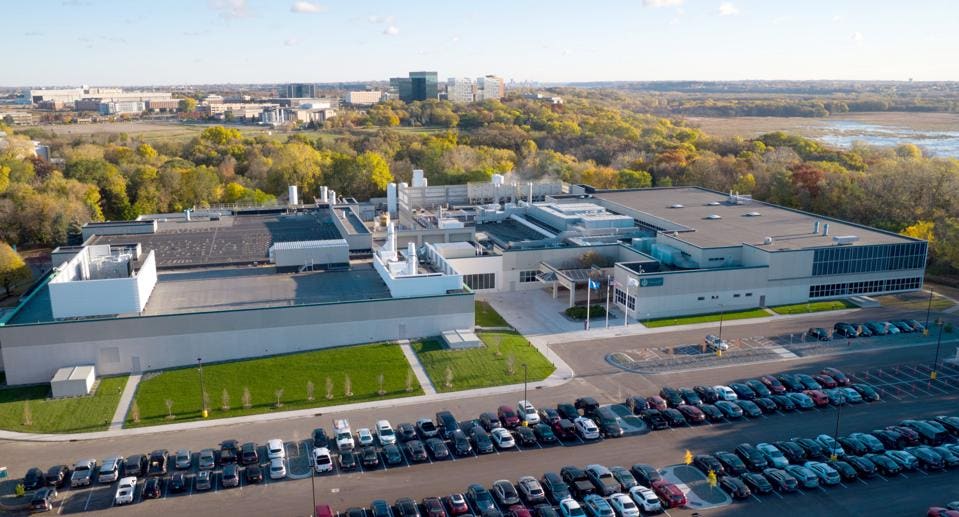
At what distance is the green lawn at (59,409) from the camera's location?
35.3 metres

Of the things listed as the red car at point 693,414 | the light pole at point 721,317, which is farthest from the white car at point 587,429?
the light pole at point 721,317

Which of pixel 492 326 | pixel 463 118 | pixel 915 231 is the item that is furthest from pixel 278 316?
pixel 463 118

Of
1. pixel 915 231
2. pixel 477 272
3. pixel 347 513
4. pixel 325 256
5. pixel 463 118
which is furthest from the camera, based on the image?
pixel 463 118

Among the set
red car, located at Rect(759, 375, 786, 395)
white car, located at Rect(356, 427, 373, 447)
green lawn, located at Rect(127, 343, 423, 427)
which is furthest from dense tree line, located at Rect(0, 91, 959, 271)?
white car, located at Rect(356, 427, 373, 447)

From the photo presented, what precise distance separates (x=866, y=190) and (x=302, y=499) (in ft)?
227

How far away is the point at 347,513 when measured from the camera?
88.0ft

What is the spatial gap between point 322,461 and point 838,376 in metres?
28.9

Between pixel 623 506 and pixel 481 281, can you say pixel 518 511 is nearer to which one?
pixel 623 506

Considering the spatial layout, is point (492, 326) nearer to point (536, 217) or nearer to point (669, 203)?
point (536, 217)

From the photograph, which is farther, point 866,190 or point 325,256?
point 866,190

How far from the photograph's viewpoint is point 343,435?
32969 mm

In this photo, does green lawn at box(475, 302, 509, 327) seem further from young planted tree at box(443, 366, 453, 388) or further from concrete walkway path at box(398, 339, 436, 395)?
young planted tree at box(443, 366, 453, 388)

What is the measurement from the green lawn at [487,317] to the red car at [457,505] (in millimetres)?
22862

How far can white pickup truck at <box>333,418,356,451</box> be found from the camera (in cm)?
3225
